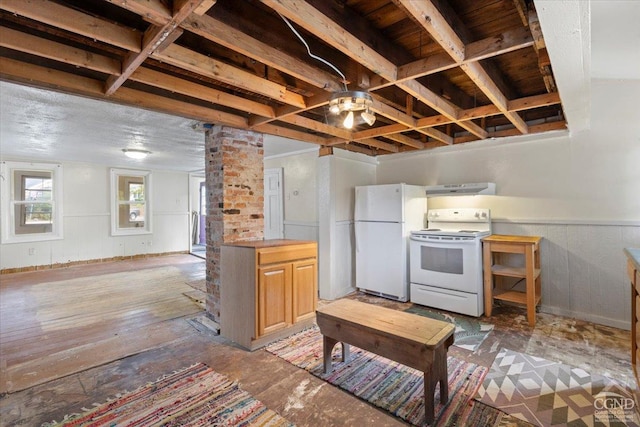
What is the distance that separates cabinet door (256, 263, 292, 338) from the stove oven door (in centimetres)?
188

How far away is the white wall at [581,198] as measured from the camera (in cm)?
325

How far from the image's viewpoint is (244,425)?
1.89 meters

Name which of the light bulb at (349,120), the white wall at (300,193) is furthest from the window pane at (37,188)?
the light bulb at (349,120)

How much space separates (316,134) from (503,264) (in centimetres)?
307

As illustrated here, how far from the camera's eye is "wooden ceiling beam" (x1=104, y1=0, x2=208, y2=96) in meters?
1.37

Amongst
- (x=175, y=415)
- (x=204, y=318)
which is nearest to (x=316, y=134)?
(x=204, y=318)

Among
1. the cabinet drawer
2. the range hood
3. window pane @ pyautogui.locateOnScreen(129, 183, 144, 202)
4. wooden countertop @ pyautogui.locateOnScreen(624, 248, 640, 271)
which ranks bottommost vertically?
the cabinet drawer

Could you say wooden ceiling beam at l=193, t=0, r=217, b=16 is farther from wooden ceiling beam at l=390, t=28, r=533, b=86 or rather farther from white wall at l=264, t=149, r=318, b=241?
white wall at l=264, t=149, r=318, b=241

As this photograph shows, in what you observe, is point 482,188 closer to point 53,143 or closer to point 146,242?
point 53,143

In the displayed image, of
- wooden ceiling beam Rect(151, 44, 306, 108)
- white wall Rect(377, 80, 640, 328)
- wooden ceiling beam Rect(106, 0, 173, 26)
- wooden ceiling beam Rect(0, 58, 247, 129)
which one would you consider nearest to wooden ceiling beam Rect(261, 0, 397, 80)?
wooden ceiling beam Rect(106, 0, 173, 26)

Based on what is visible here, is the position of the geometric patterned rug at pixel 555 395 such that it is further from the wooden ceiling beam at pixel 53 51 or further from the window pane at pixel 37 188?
the window pane at pixel 37 188

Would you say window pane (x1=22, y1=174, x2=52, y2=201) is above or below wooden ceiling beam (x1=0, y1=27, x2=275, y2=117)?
below

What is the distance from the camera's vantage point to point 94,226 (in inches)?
276

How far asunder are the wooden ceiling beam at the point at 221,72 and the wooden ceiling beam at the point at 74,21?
14 centimetres
